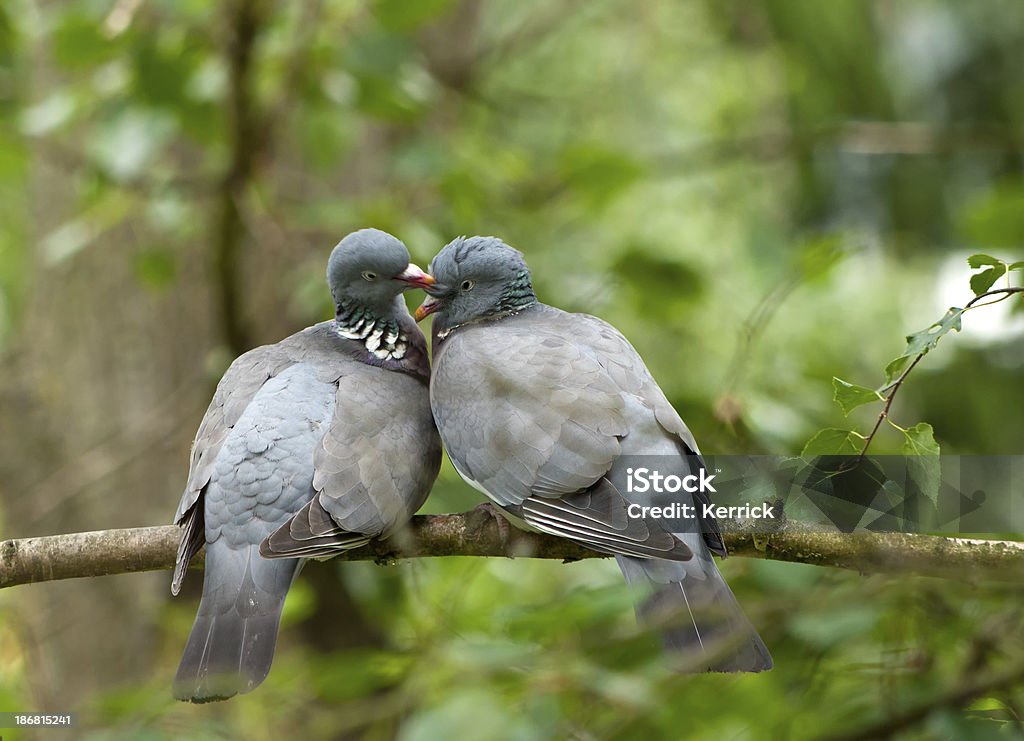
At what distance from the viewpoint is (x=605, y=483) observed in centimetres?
252

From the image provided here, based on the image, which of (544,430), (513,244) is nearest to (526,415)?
(544,430)

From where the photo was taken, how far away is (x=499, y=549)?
98.7 inches

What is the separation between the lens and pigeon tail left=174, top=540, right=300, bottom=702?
2.35 meters

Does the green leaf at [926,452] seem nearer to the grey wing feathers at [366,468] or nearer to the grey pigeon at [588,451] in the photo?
the grey pigeon at [588,451]

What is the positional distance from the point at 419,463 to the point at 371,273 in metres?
0.70

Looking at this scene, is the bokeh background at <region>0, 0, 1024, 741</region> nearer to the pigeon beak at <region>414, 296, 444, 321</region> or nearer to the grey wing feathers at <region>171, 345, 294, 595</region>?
the pigeon beak at <region>414, 296, 444, 321</region>

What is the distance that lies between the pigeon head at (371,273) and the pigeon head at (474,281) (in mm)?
67

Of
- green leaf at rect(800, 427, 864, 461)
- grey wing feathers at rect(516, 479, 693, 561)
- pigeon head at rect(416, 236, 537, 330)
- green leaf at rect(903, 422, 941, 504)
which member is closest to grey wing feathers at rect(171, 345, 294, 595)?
pigeon head at rect(416, 236, 537, 330)

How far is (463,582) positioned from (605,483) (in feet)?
3.60

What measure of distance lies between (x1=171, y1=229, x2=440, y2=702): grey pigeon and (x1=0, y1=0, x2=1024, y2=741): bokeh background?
41 centimetres

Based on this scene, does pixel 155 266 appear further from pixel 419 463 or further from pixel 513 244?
pixel 419 463

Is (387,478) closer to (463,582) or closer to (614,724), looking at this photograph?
(463,582)

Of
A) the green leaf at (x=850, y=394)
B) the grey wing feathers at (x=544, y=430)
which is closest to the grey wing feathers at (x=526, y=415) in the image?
the grey wing feathers at (x=544, y=430)

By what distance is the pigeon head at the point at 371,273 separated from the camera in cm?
316
